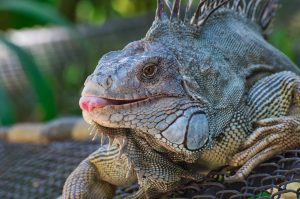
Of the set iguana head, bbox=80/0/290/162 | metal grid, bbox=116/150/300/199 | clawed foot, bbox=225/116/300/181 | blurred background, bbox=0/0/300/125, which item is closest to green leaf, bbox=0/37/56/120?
blurred background, bbox=0/0/300/125

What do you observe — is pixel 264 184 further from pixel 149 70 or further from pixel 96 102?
pixel 96 102

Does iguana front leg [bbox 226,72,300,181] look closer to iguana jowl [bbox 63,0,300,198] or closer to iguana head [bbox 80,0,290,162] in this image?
iguana jowl [bbox 63,0,300,198]

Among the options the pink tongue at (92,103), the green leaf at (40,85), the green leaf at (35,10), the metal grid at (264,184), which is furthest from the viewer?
the green leaf at (35,10)

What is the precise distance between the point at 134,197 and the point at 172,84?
0.51 metres

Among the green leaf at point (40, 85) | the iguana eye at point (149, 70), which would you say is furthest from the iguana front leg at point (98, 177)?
the green leaf at point (40, 85)

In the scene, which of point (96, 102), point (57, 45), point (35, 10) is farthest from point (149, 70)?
point (57, 45)

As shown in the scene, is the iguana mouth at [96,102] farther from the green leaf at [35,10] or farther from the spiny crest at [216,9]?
the green leaf at [35,10]

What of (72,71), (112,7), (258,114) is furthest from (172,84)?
(112,7)

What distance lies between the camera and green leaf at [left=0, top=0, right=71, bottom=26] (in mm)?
6164

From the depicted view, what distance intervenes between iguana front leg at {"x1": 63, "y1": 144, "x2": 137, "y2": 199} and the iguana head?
311 mm

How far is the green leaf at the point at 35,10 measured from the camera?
20.2 ft

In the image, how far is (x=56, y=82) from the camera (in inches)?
286

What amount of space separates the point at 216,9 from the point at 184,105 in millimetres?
552

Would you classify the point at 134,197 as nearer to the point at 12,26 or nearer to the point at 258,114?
the point at 258,114
